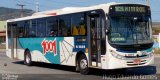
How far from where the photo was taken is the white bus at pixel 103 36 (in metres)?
16.2

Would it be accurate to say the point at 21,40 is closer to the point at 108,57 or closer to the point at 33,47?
the point at 33,47

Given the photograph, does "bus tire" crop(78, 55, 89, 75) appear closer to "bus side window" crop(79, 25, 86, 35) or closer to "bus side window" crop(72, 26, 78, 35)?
"bus side window" crop(79, 25, 86, 35)

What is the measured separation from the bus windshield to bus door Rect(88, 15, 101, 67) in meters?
0.76

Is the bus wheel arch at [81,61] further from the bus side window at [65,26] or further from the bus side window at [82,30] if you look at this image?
the bus side window at [65,26]

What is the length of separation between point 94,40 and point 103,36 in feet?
2.75

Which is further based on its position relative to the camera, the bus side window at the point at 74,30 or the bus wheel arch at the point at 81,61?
the bus side window at the point at 74,30

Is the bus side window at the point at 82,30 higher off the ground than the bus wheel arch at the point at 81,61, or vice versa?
the bus side window at the point at 82,30

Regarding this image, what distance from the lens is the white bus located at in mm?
16188

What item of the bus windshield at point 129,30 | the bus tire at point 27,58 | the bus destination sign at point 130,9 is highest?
the bus destination sign at point 130,9

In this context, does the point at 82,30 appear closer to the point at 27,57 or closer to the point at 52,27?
the point at 52,27

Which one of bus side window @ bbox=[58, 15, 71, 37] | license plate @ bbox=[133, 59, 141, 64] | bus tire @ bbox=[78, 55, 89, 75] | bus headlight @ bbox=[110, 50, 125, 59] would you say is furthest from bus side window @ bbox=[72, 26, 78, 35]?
license plate @ bbox=[133, 59, 141, 64]

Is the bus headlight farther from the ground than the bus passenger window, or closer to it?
closer to it

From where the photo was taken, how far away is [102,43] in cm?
1645

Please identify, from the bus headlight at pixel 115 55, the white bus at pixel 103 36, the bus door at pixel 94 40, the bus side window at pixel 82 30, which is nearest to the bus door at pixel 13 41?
the white bus at pixel 103 36
